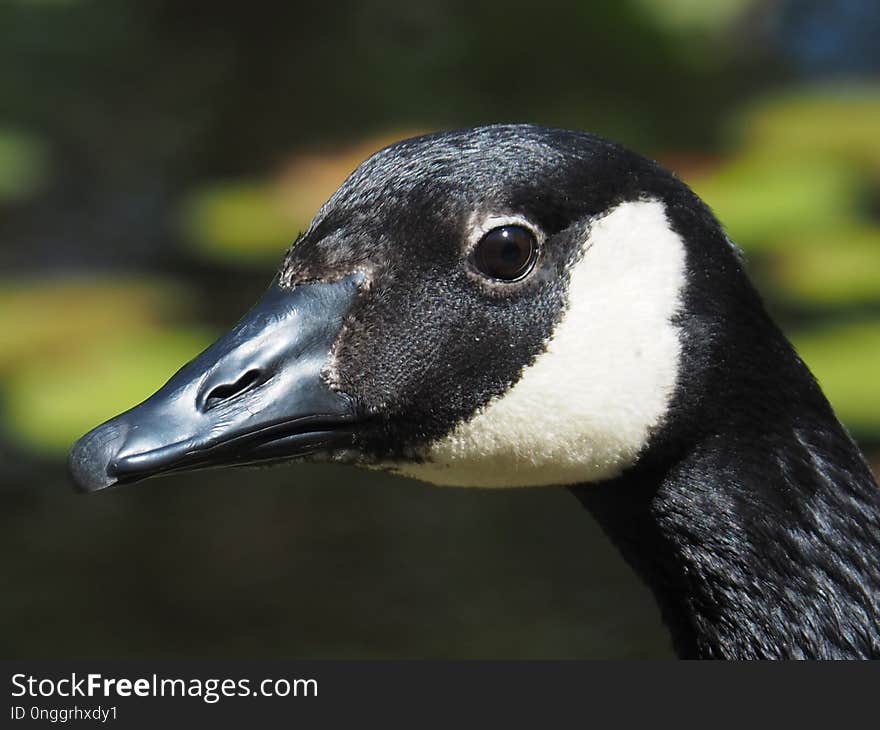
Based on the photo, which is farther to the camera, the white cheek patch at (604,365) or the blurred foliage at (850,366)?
the blurred foliage at (850,366)

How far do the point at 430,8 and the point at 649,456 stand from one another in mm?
6867

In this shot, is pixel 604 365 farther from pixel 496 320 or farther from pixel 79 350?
pixel 79 350

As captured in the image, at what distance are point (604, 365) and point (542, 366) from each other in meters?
0.11

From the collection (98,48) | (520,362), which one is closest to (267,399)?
(520,362)

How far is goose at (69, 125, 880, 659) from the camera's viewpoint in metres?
2.59

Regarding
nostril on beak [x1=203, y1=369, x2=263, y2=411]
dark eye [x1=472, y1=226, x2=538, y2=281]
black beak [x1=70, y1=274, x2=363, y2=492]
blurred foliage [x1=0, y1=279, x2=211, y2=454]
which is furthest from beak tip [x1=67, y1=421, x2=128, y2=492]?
blurred foliage [x1=0, y1=279, x2=211, y2=454]

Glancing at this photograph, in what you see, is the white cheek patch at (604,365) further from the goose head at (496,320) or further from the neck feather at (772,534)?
the neck feather at (772,534)

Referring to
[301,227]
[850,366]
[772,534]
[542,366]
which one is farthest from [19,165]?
[772,534]

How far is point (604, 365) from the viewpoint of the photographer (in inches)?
103

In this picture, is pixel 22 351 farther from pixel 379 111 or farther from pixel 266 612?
pixel 379 111

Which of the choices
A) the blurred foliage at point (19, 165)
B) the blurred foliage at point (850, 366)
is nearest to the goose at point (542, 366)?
the blurred foliage at point (850, 366)

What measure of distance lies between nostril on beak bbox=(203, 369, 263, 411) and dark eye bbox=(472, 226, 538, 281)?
0.45m

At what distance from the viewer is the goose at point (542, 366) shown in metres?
2.59

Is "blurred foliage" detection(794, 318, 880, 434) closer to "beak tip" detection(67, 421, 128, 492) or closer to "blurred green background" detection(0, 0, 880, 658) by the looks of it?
"blurred green background" detection(0, 0, 880, 658)
